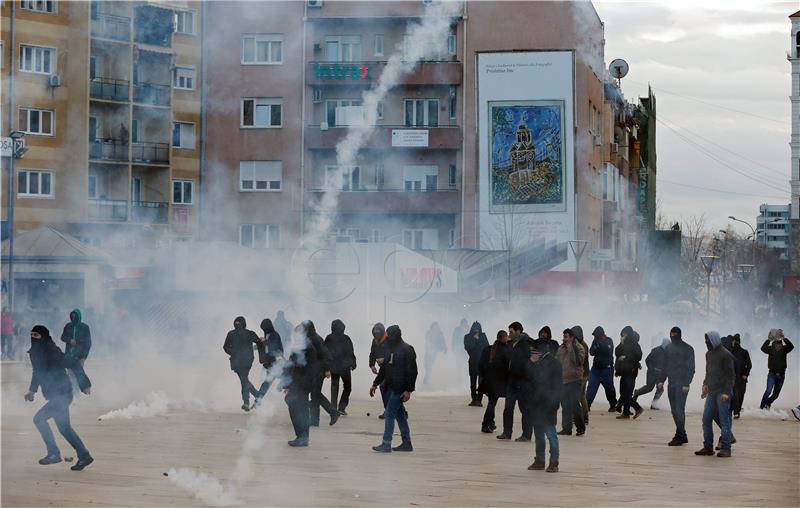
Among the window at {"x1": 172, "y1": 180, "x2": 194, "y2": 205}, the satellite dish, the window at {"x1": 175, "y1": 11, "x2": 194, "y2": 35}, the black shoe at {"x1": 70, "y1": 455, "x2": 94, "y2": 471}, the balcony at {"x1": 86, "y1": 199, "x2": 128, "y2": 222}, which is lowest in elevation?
the black shoe at {"x1": 70, "y1": 455, "x2": 94, "y2": 471}

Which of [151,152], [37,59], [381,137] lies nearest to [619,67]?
[381,137]

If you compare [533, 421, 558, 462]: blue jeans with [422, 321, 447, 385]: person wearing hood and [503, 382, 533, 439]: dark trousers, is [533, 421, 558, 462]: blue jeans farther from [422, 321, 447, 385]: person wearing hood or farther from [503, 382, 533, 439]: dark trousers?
[422, 321, 447, 385]: person wearing hood

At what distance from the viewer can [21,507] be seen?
12.4 metres

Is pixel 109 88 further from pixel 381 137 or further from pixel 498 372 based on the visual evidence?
pixel 381 137

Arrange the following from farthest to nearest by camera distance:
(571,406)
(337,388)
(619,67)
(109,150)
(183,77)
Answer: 1. (619,67)
2. (183,77)
3. (109,150)
4. (337,388)
5. (571,406)

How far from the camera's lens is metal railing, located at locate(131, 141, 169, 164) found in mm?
41812

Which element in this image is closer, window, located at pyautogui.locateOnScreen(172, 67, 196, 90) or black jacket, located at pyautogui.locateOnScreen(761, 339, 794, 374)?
black jacket, located at pyautogui.locateOnScreen(761, 339, 794, 374)

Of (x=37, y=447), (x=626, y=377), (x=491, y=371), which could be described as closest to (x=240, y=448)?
(x=37, y=447)

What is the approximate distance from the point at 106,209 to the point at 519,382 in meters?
27.3

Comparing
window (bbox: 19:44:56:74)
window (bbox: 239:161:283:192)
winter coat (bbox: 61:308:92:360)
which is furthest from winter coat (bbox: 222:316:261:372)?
window (bbox: 239:161:283:192)

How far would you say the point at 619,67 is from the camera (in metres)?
73.6

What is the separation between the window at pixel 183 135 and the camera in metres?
49.1

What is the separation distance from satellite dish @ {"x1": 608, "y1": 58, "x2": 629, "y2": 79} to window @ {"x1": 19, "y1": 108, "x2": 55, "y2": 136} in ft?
145

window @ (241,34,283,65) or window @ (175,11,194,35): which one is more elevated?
window @ (241,34,283,65)
